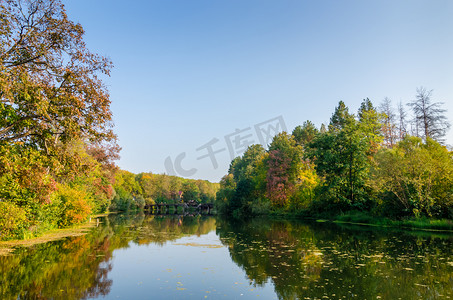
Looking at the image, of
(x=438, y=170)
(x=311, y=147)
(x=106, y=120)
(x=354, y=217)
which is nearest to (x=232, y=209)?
(x=311, y=147)

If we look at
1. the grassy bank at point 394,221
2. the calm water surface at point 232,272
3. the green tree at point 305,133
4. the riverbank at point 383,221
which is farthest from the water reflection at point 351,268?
the green tree at point 305,133

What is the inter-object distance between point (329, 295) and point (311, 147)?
31723 mm

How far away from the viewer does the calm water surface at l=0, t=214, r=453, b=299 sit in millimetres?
8031

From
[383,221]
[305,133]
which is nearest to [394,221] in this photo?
[383,221]

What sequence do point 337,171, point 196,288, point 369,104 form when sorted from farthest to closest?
point 369,104 < point 337,171 < point 196,288

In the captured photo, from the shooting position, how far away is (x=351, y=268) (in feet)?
35.6

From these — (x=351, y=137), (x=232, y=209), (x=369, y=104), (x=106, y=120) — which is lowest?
(x=232, y=209)

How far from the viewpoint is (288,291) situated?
8.09 metres

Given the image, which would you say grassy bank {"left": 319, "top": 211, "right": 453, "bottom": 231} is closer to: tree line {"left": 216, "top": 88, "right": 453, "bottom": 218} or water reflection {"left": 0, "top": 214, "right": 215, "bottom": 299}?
tree line {"left": 216, "top": 88, "right": 453, "bottom": 218}

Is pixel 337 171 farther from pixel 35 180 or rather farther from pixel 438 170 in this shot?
pixel 35 180

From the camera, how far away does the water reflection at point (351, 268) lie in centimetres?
805

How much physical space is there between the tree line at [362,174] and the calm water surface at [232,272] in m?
9.98

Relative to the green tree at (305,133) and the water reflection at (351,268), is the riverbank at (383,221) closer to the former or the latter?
the water reflection at (351,268)

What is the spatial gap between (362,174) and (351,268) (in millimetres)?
23871
